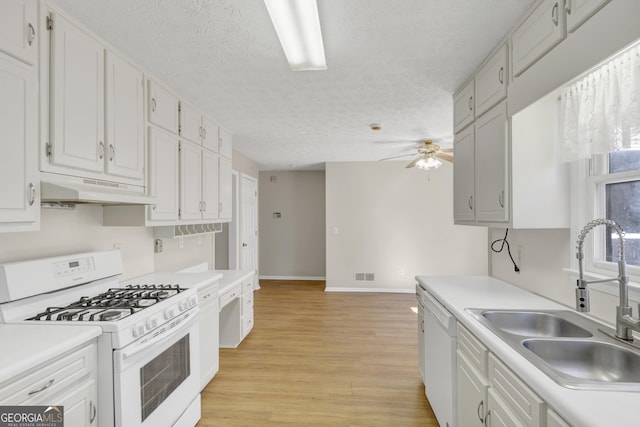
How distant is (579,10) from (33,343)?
2.59 metres

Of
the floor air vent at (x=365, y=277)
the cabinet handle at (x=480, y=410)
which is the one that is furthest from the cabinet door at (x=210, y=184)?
the floor air vent at (x=365, y=277)

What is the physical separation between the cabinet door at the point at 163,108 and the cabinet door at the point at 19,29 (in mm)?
857

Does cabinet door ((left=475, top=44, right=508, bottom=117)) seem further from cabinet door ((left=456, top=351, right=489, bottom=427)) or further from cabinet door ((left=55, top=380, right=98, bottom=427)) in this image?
cabinet door ((left=55, top=380, right=98, bottom=427))

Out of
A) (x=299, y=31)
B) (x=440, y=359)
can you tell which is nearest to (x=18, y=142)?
(x=299, y=31)

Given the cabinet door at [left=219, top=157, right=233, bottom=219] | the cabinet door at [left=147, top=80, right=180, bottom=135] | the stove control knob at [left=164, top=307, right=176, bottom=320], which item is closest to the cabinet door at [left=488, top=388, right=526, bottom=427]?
the stove control knob at [left=164, top=307, right=176, bottom=320]

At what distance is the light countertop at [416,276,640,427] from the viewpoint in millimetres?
799

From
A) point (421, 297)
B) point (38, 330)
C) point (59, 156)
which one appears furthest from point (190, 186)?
point (421, 297)

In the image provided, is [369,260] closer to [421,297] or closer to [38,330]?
[421,297]

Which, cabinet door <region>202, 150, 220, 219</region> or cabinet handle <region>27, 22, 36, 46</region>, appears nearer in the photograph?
cabinet handle <region>27, 22, 36, 46</region>

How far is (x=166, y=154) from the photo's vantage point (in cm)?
246

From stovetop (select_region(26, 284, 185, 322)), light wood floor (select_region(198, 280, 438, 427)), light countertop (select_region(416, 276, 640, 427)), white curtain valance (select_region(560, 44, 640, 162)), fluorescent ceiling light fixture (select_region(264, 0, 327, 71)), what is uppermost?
fluorescent ceiling light fixture (select_region(264, 0, 327, 71))

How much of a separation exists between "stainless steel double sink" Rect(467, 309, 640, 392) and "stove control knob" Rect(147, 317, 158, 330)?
1676 mm

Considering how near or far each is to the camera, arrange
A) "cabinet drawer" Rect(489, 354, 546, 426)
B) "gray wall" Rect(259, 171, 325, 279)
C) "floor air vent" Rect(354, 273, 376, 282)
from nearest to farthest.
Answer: "cabinet drawer" Rect(489, 354, 546, 426) → "floor air vent" Rect(354, 273, 376, 282) → "gray wall" Rect(259, 171, 325, 279)

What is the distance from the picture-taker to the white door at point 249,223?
5355 millimetres
